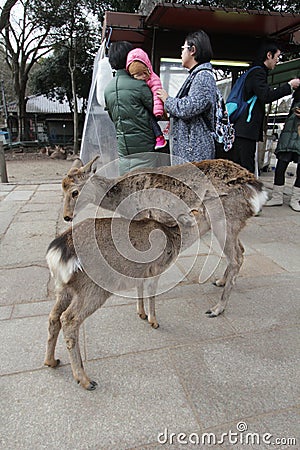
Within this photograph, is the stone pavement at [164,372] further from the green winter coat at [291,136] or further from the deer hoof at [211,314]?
the green winter coat at [291,136]

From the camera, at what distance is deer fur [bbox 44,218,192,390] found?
5.98 feet

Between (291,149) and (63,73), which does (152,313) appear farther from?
(63,73)

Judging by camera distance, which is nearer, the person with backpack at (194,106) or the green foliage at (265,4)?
the person with backpack at (194,106)

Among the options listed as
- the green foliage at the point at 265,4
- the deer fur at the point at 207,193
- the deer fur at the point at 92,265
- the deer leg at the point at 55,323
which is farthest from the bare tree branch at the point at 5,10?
the deer leg at the point at 55,323

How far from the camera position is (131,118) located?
9.91 ft

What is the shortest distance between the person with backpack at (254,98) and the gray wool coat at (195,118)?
175 cm

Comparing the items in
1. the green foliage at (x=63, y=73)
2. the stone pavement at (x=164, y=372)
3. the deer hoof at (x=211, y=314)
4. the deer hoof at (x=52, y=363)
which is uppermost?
the green foliage at (x=63, y=73)

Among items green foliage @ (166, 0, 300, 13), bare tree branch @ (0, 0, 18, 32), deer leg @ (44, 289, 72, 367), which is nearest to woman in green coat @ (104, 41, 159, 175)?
deer leg @ (44, 289, 72, 367)

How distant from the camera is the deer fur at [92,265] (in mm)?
1821

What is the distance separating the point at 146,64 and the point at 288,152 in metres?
3.54

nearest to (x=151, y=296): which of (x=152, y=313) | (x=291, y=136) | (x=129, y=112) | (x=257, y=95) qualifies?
(x=152, y=313)

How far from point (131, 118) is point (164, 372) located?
7.12 ft

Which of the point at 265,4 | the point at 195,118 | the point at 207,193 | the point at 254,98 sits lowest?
the point at 207,193

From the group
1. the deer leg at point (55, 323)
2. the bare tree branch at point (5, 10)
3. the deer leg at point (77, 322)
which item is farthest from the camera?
the bare tree branch at point (5, 10)
